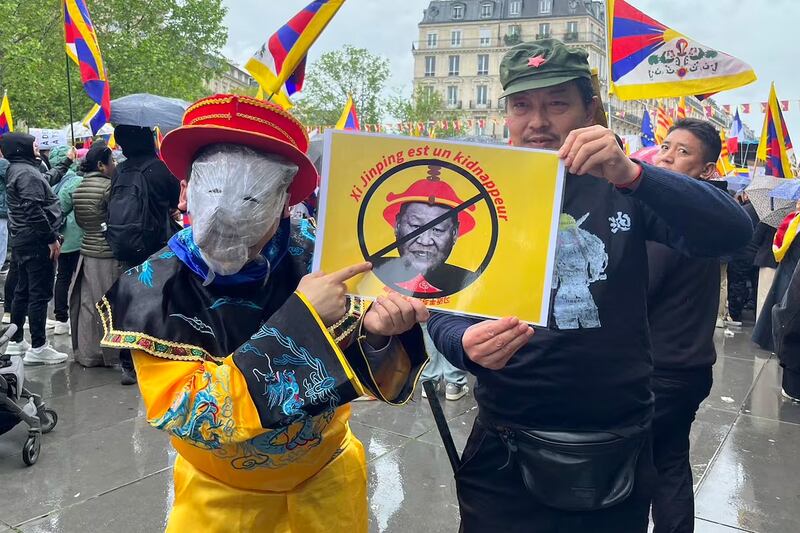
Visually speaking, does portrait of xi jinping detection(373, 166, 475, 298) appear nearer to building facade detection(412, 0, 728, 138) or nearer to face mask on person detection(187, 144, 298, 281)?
face mask on person detection(187, 144, 298, 281)

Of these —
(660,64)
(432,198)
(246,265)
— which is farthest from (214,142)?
(660,64)

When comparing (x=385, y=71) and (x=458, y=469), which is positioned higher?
(x=385, y=71)

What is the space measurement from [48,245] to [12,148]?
0.89 metres

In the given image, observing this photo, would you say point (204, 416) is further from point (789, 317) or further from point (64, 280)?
point (64, 280)

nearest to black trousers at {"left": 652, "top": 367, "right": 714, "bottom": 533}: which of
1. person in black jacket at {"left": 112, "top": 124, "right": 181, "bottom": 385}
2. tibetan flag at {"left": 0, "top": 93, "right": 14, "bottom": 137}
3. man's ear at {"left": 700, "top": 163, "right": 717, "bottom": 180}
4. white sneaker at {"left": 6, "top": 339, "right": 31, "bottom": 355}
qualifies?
man's ear at {"left": 700, "top": 163, "right": 717, "bottom": 180}

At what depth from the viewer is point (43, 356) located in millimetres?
5633

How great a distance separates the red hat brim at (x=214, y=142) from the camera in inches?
56.7

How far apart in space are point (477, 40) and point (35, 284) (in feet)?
223

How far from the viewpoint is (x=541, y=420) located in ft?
5.64

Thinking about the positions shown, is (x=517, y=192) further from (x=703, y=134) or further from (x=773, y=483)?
(x=773, y=483)

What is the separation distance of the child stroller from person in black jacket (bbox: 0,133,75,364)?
166cm

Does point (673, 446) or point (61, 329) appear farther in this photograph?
point (61, 329)

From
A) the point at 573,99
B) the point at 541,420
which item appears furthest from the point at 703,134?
the point at 541,420

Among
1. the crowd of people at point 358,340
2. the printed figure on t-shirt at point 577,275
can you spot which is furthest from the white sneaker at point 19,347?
→ the printed figure on t-shirt at point 577,275
